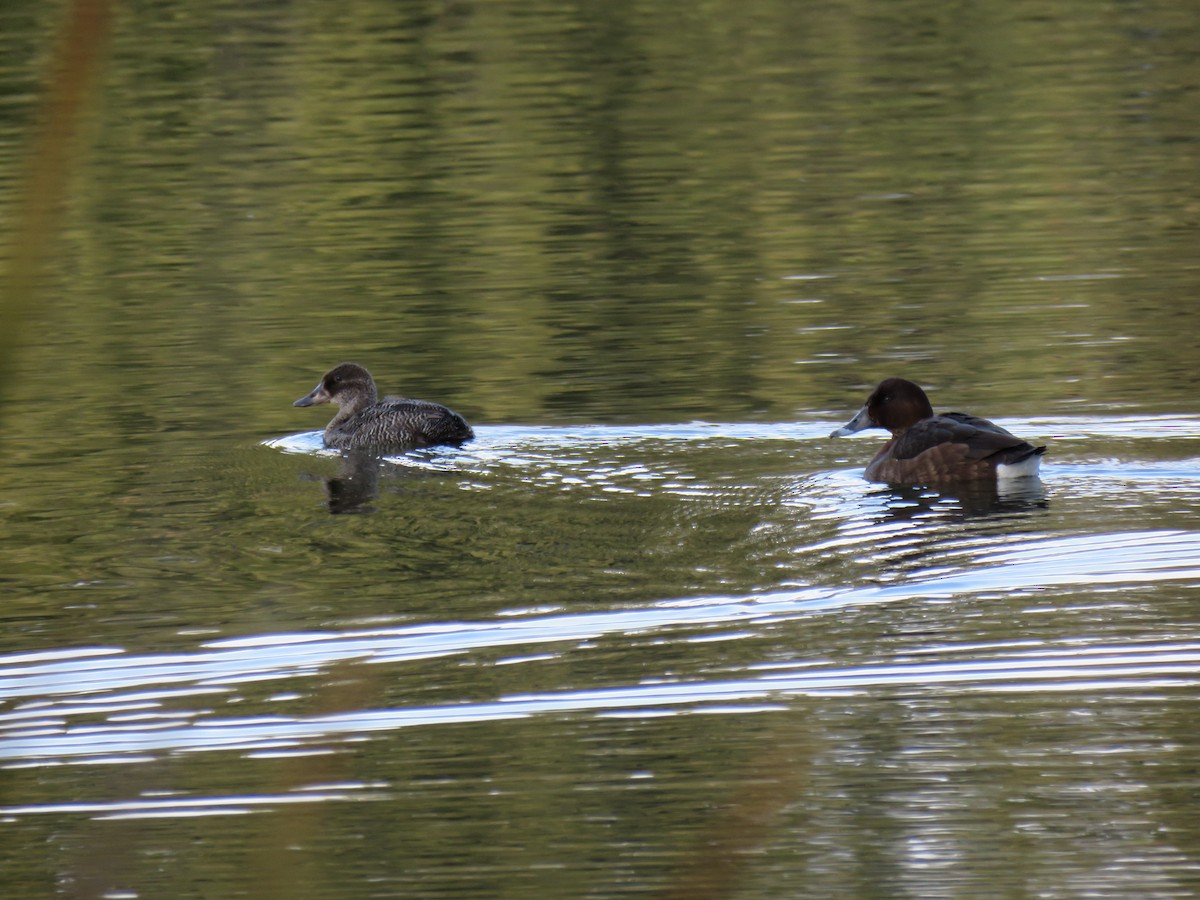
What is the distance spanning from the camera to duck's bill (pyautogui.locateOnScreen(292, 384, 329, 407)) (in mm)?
12578

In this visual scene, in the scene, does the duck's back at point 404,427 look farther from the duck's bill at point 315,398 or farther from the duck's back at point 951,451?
the duck's back at point 951,451

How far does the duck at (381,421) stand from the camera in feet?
36.6

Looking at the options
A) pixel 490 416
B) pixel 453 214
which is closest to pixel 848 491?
pixel 490 416

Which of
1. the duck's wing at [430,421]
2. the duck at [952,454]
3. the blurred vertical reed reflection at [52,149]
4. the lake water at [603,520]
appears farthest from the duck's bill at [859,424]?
the blurred vertical reed reflection at [52,149]

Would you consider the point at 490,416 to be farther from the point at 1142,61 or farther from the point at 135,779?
the point at 1142,61

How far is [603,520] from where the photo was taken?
30.2 ft

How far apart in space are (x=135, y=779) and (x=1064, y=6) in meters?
31.9

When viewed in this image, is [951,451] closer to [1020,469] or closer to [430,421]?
[1020,469]

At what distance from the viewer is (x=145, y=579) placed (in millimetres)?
8688

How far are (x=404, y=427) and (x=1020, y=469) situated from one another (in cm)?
369

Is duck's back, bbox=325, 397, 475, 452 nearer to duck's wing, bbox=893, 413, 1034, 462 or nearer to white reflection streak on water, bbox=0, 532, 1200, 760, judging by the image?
duck's wing, bbox=893, 413, 1034, 462

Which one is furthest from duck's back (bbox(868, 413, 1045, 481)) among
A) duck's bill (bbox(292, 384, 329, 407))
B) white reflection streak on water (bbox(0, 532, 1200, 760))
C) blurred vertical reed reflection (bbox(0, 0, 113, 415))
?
blurred vertical reed reflection (bbox(0, 0, 113, 415))

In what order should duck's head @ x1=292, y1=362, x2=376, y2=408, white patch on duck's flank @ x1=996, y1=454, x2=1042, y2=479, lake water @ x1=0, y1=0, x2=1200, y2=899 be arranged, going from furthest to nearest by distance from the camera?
duck's head @ x1=292, y1=362, x2=376, y2=408 < white patch on duck's flank @ x1=996, y1=454, x2=1042, y2=479 < lake water @ x1=0, y1=0, x2=1200, y2=899

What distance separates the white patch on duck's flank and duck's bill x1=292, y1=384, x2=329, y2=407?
485 cm
